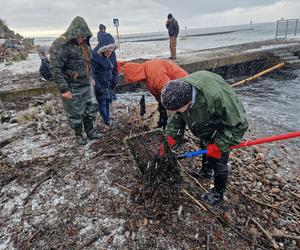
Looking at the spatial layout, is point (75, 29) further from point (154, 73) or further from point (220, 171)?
point (220, 171)

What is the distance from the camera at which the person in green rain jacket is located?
13.2 ft

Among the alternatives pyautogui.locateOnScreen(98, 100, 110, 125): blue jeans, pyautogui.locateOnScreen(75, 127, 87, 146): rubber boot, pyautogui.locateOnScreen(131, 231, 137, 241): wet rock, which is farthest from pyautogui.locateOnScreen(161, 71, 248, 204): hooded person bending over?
pyautogui.locateOnScreen(98, 100, 110, 125): blue jeans

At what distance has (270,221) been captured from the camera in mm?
3242

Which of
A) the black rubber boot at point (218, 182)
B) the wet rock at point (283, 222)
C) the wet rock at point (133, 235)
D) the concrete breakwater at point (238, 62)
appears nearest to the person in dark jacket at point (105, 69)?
the black rubber boot at point (218, 182)

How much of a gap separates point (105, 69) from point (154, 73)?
1.12 meters

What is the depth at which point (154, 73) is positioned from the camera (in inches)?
171

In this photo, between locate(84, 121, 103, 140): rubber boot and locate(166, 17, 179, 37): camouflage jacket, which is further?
locate(166, 17, 179, 37): camouflage jacket

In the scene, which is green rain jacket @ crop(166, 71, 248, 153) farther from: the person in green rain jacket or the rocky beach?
the person in green rain jacket

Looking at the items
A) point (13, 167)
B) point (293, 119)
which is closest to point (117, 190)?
point (13, 167)

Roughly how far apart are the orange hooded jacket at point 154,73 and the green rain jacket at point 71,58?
75 centimetres

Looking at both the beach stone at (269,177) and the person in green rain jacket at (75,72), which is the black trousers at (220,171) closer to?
the beach stone at (269,177)

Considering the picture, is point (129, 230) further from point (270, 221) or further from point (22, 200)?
point (270, 221)

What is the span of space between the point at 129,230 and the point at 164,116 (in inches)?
115

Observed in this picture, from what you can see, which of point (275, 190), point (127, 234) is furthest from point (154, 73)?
point (275, 190)
